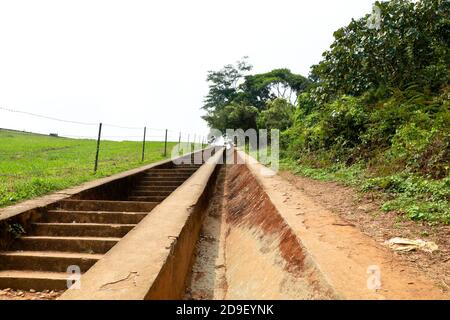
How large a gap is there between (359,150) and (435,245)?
4.42 meters

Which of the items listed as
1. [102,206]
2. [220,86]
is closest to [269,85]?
[220,86]

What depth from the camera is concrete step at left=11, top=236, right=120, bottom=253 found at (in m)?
3.42

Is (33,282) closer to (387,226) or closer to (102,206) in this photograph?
(102,206)

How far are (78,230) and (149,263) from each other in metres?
1.80

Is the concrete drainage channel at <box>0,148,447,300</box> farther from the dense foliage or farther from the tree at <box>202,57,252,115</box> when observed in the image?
the tree at <box>202,57,252,115</box>

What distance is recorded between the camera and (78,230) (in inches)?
148

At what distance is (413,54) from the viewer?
7.21 meters

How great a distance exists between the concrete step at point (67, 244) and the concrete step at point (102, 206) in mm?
1105

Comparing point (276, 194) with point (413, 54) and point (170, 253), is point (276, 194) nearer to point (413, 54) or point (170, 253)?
point (170, 253)

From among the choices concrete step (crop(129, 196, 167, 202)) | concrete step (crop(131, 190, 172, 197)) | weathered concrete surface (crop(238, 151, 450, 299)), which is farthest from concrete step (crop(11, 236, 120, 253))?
concrete step (crop(131, 190, 172, 197))

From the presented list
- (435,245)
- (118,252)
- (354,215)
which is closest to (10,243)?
(118,252)

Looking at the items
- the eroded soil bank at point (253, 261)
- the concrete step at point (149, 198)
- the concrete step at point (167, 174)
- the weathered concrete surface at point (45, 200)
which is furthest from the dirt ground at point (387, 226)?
the concrete step at point (167, 174)

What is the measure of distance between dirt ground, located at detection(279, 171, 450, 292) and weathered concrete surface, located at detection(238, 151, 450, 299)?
0.13 metres

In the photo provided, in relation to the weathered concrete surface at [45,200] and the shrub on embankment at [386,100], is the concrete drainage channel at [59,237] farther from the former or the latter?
the shrub on embankment at [386,100]
